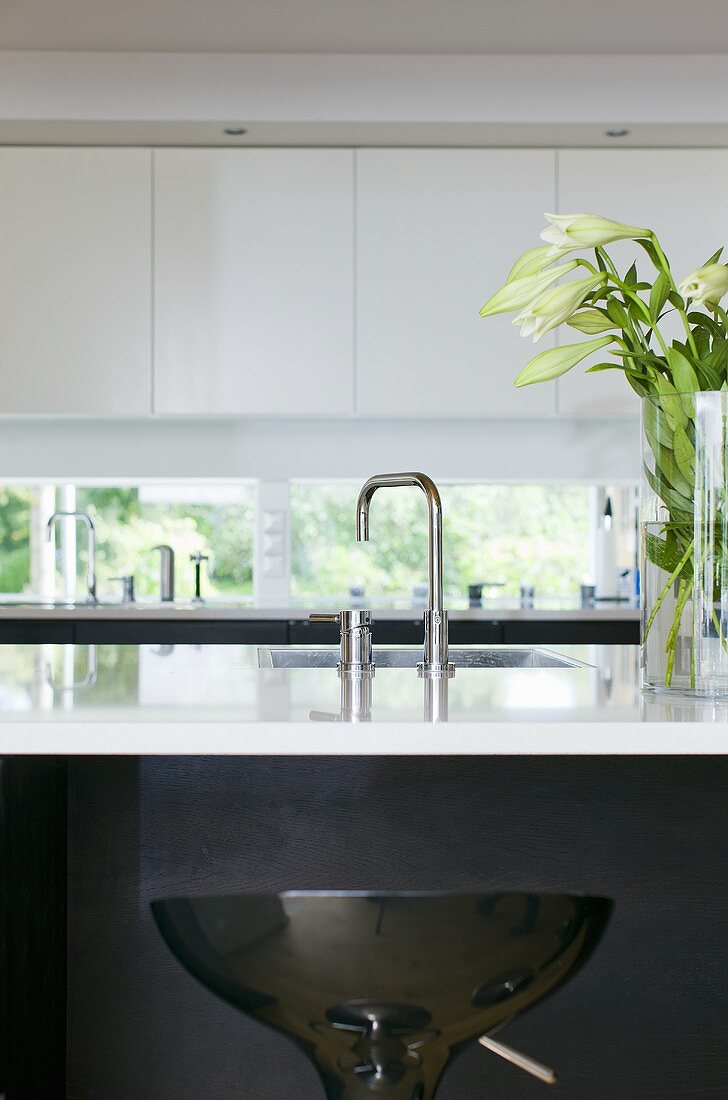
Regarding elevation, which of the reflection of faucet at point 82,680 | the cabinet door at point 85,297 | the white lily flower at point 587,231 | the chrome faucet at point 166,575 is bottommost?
the reflection of faucet at point 82,680

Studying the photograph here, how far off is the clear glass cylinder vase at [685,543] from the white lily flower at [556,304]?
6.3 inches

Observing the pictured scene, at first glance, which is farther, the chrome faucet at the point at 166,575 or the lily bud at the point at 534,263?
the chrome faucet at the point at 166,575

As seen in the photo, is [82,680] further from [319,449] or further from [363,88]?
[363,88]

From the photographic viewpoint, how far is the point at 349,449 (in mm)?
3885

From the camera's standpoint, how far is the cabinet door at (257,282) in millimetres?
3605

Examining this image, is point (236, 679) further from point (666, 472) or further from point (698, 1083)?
point (698, 1083)

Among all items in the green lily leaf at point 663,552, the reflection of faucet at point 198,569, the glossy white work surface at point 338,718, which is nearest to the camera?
the glossy white work surface at point 338,718

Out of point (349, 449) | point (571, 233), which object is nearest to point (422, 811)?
point (571, 233)

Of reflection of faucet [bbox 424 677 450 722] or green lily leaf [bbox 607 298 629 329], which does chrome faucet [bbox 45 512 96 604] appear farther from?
green lily leaf [bbox 607 298 629 329]

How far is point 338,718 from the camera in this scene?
3.40 feet

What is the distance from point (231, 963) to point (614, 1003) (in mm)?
741

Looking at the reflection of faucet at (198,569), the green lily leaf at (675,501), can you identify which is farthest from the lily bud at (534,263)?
the reflection of faucet at (198,569)

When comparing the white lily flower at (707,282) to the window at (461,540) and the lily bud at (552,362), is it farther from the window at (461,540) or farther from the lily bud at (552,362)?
the window at (461,540)

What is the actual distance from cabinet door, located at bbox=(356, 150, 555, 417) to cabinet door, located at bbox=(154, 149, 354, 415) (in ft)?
0.26
